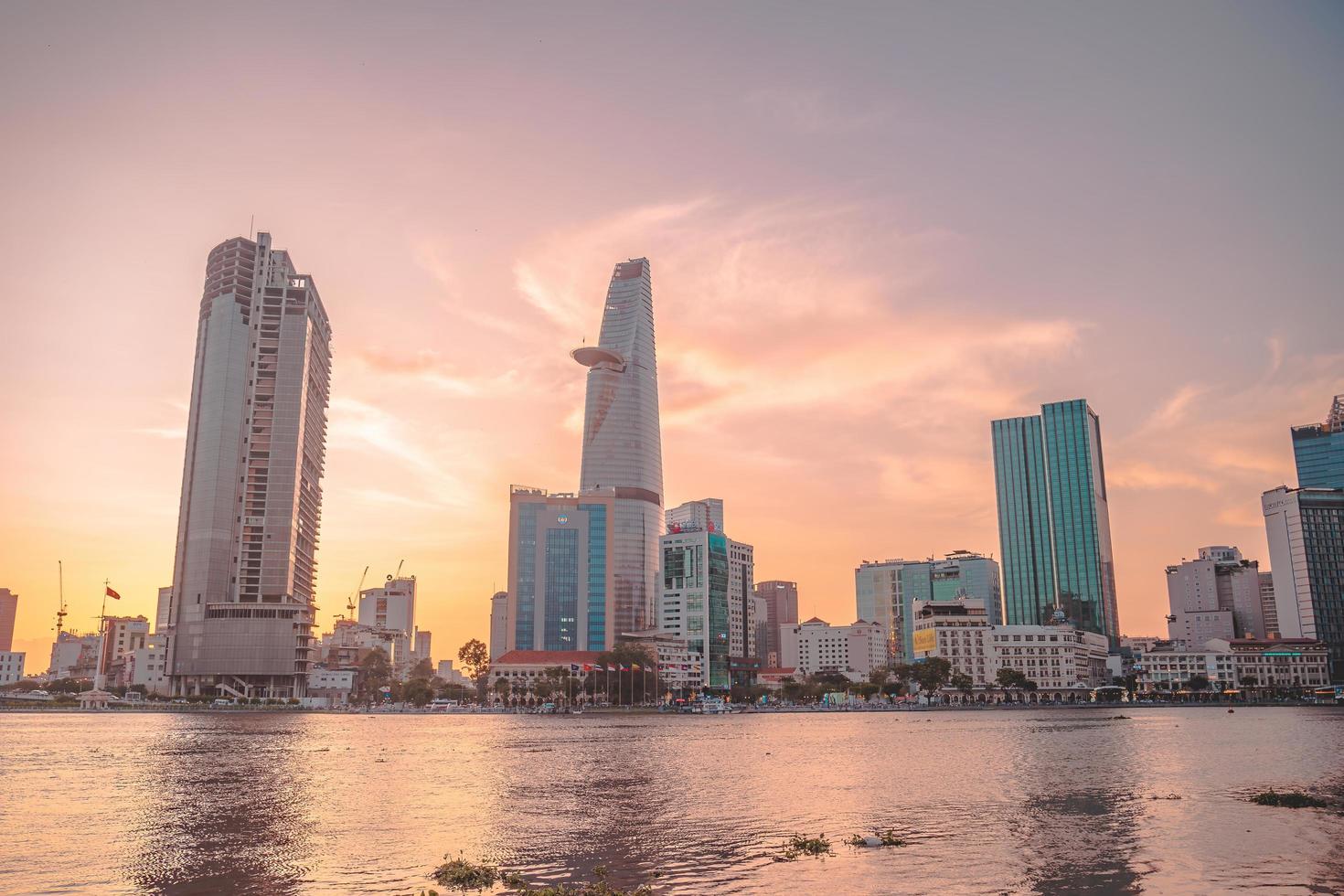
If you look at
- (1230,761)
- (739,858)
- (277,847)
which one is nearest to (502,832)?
(277,847)

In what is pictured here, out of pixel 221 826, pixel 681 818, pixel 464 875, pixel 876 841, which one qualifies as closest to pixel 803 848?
pixel 876 841

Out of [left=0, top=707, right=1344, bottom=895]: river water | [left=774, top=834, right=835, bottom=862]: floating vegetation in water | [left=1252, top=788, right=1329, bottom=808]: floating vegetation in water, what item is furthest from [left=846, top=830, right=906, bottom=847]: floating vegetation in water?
[left=1252, top=788, right=1329, bottom=808]: floating vegetation in water

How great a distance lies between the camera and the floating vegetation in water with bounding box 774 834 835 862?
3984 centimetres

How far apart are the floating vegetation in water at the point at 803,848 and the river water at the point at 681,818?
64 cm

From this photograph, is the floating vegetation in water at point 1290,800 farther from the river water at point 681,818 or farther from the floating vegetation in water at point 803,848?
the floating vegetation in water at point 803,848

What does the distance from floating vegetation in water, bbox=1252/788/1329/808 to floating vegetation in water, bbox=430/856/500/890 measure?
138 ft

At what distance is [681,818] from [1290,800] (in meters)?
32.6

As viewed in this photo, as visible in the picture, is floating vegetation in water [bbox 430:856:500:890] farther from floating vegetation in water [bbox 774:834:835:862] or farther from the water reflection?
floating vegetation in water [bbox 774:834:835:862]

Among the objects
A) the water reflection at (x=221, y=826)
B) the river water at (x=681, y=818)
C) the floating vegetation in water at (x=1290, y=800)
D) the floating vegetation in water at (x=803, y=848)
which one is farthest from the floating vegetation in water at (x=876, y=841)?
the floating vegetation in water at (x=1290, y=800)

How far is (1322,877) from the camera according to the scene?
35188 millimetres

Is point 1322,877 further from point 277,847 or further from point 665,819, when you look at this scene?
point 277,847

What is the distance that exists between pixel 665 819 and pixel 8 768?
62968mm

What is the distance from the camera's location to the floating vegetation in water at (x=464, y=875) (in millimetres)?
34875

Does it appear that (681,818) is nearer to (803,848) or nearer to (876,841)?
(803,848)
